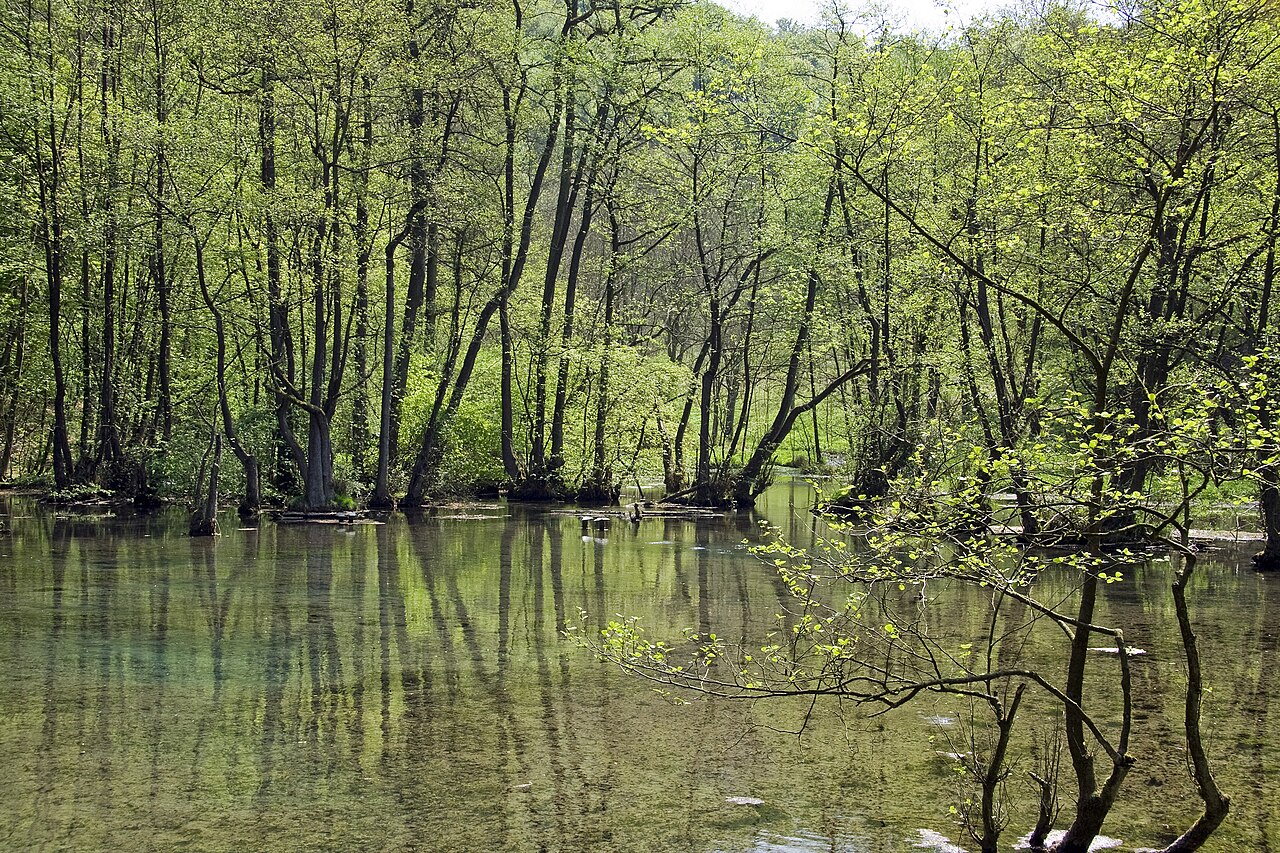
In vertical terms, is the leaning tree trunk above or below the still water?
above

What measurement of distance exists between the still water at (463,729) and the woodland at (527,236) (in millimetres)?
6420

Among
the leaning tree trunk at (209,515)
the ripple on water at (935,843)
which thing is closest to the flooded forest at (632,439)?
the ripple on water at (935,843)

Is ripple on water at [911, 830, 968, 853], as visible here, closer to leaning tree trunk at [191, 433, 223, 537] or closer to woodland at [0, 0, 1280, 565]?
woodland at [0, 0, 1280, 565]

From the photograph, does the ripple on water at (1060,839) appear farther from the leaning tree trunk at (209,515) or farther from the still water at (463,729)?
the leaning tree trunk at (209,515)

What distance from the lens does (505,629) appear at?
13.7m

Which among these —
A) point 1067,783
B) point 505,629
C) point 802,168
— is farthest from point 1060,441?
point 802,168

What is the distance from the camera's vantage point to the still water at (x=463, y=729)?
718 cm

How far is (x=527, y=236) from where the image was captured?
105ft

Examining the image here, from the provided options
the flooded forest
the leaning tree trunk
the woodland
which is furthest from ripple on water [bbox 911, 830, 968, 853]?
the leaning tree trunk

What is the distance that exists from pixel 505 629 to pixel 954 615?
548 cm

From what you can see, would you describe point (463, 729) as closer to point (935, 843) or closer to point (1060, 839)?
point (935, 843)

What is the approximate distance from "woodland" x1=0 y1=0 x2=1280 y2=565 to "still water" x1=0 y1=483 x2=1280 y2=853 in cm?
642

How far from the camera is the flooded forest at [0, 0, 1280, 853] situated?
721 centimetres

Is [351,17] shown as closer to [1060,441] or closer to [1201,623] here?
[1201,623]
